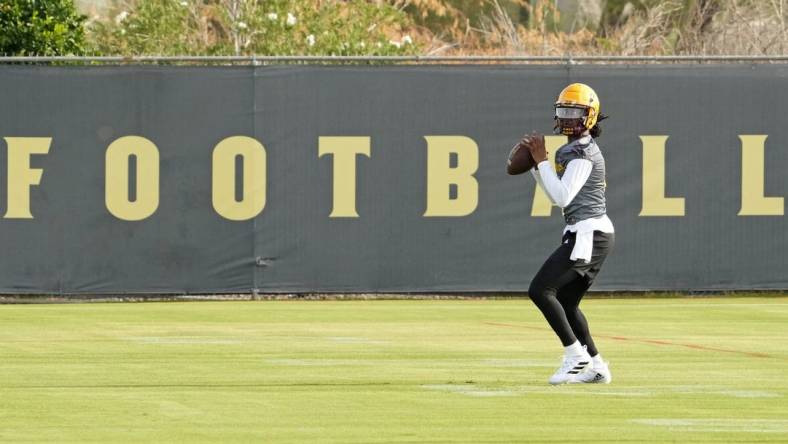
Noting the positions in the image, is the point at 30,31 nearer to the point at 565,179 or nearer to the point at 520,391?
the point at 565,179

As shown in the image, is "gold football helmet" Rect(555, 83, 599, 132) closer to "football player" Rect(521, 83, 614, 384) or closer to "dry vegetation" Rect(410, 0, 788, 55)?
"football player" Rect(521, 83, 614, 384)

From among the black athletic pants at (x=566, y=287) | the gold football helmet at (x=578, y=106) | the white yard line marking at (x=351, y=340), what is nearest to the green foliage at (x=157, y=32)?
the white yard line marking at (x=351, y=340)

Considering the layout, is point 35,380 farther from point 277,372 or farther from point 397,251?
point 397,251

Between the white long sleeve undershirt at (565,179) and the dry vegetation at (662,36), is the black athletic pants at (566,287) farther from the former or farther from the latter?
the dry vegetation at (662,36)

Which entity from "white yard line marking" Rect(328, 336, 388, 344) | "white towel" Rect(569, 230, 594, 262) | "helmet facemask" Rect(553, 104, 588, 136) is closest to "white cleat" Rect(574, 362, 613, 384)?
"white towel" Rect(569, 230, 594, 262)

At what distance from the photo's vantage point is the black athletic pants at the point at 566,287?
10984 mm

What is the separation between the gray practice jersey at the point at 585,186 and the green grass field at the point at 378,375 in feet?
3.93

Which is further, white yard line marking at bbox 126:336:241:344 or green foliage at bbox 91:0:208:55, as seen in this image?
green foliage at bbox 91:0:208:55

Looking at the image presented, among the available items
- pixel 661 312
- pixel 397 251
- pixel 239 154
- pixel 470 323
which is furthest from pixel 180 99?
pixel 661 312

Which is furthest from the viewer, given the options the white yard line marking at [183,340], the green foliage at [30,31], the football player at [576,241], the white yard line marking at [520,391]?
the green foliage at [30,31]

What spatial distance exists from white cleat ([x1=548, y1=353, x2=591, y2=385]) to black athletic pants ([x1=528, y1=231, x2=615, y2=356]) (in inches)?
5.0

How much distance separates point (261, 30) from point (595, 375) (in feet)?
47.8

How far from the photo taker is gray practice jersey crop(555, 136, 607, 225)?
438 inches

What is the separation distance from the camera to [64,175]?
19.6 m
